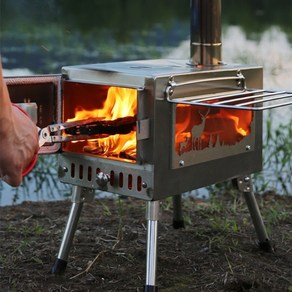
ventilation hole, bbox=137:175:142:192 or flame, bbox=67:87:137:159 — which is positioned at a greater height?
flame, bbox=67:87:137:159

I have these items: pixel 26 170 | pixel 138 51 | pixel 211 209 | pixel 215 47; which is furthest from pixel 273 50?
pixel 26 170

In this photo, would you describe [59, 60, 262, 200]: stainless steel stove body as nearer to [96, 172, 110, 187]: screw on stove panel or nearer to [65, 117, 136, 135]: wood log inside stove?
[96, 172, 110, 187]: screw on stove panel

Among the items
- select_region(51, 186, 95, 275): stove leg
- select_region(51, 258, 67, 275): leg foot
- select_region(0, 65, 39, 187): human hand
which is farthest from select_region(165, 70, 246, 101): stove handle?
select_region(0, 65, 39, 187): human hand

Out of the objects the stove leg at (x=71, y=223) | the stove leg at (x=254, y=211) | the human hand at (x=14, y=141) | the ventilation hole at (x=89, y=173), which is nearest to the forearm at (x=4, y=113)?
the human hand at (x=14, y=141)

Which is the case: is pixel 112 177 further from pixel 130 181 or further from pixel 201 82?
pixel 201 82

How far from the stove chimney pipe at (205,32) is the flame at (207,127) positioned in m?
0.27

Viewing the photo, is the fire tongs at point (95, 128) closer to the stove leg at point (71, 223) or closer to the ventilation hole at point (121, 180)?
the ventilation hole at point (121, 180)

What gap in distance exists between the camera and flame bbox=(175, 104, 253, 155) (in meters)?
3.04

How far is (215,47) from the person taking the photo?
133 inches

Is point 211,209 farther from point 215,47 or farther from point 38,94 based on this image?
point 38,94

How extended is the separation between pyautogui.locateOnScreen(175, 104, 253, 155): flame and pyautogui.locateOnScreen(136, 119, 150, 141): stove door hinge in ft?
0.51

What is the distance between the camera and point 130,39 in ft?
34.1

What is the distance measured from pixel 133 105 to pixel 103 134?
16 cm

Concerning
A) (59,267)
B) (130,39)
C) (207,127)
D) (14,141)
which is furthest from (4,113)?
(130,39)
